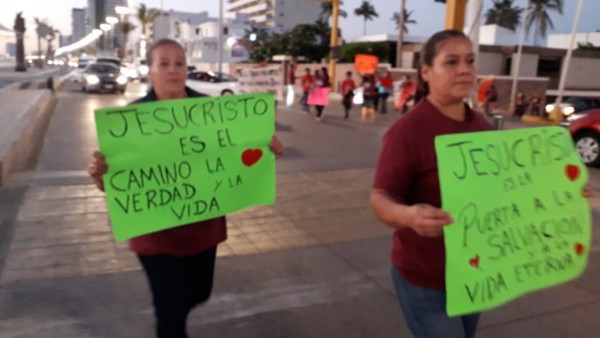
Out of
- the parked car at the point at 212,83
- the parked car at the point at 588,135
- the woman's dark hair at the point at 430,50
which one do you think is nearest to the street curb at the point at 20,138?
the woman's dark hair at the point at 430,50

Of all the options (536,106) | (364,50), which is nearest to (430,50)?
(536,106)

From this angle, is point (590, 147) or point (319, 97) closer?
point (590, 147)

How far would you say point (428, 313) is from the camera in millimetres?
2221

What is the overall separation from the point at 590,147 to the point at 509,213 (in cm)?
987

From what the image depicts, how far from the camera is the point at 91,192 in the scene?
720 centimetres

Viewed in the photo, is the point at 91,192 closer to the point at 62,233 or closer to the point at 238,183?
the point at 62,233

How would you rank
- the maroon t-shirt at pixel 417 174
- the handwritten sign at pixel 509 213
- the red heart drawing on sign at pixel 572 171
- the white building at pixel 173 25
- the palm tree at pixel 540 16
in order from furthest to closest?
1. the palm tree at pixel 540 16
2. the white building at pixel 173 25
3. the red heart drawing on sign at pixel 572 171
4. the maroon t-shirt at pixel 417 174
5. the handwritten sign at pixel 509 213

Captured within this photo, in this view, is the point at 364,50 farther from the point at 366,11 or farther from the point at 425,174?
the point at 366,11

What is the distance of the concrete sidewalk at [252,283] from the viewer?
3.75m

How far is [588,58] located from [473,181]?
42.7m

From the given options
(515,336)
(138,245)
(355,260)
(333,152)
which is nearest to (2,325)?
(138,245)

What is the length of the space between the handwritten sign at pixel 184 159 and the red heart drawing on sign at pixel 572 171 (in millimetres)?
1470

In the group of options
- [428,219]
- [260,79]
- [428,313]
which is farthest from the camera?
[260,79]

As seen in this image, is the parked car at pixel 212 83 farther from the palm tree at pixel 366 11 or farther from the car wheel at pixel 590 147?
the palm tree at pixel 366 11
